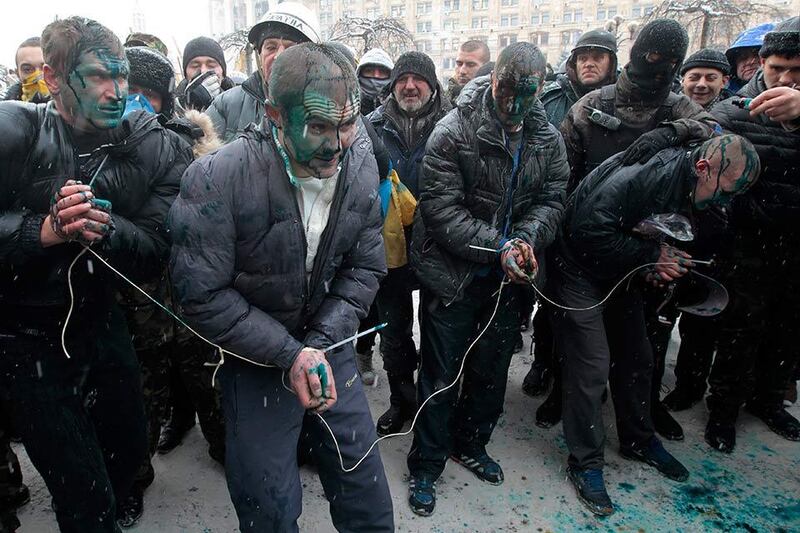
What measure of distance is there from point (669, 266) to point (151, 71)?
3001 mm

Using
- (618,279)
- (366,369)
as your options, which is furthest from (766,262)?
(366,369)

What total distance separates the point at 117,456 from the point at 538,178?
249cm

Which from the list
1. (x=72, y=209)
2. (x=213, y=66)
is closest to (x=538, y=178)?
(x=72, y=209)

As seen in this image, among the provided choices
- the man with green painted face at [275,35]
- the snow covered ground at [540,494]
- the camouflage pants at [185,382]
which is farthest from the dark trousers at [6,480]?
the man with green painted face at [275,35]

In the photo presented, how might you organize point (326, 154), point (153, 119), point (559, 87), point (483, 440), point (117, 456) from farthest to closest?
point (559, 87)
point (483, 440)
point (117, 456)
point (153, 119)
point (326, 154)

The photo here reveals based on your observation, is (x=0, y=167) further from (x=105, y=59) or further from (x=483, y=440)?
(x=483, y=440)

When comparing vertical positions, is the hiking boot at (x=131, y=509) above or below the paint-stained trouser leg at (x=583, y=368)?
below

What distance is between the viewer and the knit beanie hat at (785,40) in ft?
9.22

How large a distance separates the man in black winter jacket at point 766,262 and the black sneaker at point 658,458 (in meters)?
0.48

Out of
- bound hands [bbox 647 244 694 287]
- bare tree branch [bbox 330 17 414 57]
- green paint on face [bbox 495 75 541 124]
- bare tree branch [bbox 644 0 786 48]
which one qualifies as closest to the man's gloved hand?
green paint on face [bbox 495 75 541 124]

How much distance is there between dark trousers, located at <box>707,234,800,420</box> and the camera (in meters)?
3.24

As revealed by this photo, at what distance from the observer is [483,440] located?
10.2 ft

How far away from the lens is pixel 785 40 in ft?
9.32

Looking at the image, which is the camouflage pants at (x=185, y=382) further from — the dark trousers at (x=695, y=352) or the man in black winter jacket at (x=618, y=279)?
the dark trousers at (x=695, y=352)
